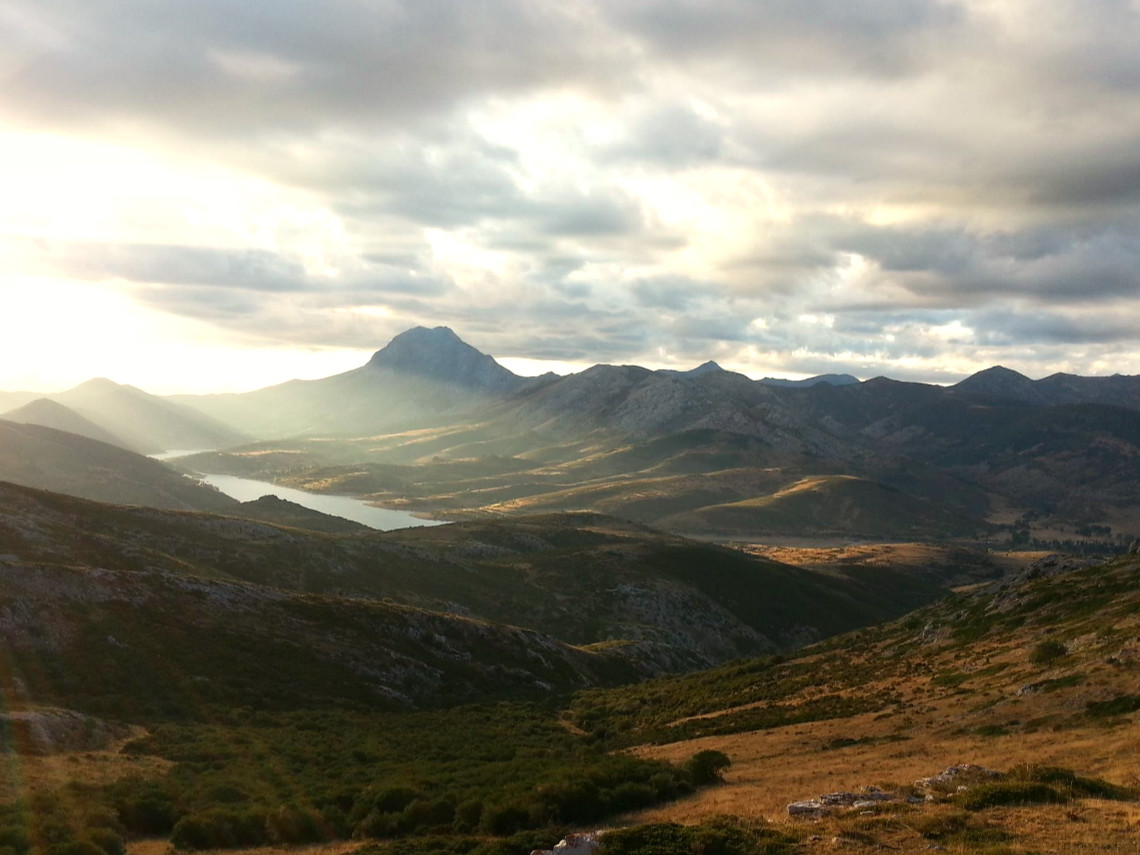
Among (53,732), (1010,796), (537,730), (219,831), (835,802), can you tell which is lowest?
(537,730)

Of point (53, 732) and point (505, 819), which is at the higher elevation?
point (505, 819)

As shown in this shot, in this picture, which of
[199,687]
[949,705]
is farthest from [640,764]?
[199,687]

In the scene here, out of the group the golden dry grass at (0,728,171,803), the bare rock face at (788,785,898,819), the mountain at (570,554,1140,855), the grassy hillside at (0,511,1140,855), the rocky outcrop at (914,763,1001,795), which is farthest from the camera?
the golden dry grass at (0,728,171,803)

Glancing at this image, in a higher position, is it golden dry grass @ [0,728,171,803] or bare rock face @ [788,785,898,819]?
bare rock face @ [788,785,898,819]

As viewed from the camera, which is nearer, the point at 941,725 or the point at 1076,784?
the point at 1076,784

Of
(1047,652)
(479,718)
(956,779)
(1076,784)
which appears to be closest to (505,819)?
(956,779)

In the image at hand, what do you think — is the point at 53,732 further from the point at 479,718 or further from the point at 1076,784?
the point at 1076,784

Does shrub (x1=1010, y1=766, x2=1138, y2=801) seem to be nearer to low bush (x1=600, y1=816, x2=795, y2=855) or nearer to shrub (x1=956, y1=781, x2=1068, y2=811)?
shrub (x1=956, y1=781, x2=1068, y2=811)

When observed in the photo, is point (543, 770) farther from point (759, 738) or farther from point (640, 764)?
point (759, 738)

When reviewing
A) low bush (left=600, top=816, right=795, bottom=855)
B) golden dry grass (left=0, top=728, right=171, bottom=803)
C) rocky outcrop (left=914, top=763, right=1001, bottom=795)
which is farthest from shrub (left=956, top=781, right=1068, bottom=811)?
golden dry grass (left=0, top=728, right=171, bottom=803)
